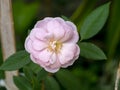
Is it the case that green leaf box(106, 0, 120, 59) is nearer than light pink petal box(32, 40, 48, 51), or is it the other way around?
light pink petal box(32, 40, 48, 51)

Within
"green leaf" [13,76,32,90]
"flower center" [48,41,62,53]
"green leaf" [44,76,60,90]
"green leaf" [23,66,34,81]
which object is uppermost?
"flower center" [48,41,62,53]

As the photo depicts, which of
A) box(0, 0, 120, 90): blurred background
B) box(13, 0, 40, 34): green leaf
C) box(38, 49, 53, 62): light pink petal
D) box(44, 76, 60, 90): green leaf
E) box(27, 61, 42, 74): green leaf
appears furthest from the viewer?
box(13, 0, 40, 34): green leaf

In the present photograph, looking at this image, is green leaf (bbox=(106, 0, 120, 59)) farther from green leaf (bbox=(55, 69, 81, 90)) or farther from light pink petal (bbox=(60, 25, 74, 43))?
light pink petal (bbox=(60, 25, 74, 43))

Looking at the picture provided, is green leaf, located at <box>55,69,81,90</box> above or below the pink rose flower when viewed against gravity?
below

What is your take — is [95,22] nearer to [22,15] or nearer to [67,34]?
[67,34]

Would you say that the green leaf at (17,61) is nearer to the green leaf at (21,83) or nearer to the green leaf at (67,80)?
the green leaf at (21,83)

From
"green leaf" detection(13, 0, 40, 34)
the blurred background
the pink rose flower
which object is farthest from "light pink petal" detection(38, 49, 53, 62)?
"green leaf" detection(13, 0, 40, 34)

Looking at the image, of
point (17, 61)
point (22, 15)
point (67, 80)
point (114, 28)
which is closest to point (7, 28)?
point (17, 61)
